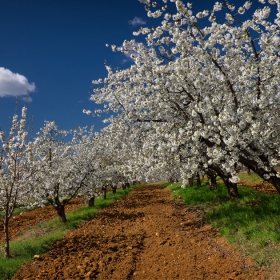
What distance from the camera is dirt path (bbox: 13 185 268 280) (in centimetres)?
712

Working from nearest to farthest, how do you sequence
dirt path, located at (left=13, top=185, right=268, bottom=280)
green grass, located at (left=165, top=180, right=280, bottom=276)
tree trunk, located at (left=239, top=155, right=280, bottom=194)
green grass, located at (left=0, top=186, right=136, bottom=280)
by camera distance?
1. dirt path, located at (left=13, top=185, right=268, bottom=280)
2. green grass, located at (left=165, top=180, right=280, bottom=276)
3. green grass, located at (left=0, top=186, right=136, bottom=280)
4. tree trunk, located at (left=239, top=155, right=280, bottom=194)

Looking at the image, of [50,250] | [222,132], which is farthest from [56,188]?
[222,132]

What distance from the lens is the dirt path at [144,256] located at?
7.12 m

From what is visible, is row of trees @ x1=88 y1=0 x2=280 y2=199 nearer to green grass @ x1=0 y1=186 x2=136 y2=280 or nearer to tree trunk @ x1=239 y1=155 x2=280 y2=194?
tree trunk @ x1=239 y1=155 x2=280 y2=194

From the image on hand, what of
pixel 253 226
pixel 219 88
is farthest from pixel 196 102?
pixel 253 226

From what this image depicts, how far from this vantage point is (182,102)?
35.0 feet

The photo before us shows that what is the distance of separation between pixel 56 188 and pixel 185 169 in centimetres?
859

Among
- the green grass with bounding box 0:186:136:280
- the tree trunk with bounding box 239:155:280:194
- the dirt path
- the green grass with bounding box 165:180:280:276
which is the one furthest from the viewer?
the tree trunk with bounding box 239:155:280:194

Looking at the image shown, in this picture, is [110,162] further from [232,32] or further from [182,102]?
[232,32]

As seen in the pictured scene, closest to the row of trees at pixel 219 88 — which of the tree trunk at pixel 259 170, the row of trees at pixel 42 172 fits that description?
the tree trunk at pixel 259 170

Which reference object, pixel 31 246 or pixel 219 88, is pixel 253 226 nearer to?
pixel 219 88

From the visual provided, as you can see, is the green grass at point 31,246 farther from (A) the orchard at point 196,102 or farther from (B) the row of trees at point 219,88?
(B) the row of trees at point 219,88

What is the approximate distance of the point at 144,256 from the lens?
862 cm

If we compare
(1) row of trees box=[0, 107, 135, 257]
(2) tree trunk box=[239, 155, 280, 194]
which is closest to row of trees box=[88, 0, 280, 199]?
(2) tree trunk box=[239, 155, 280, 194]
